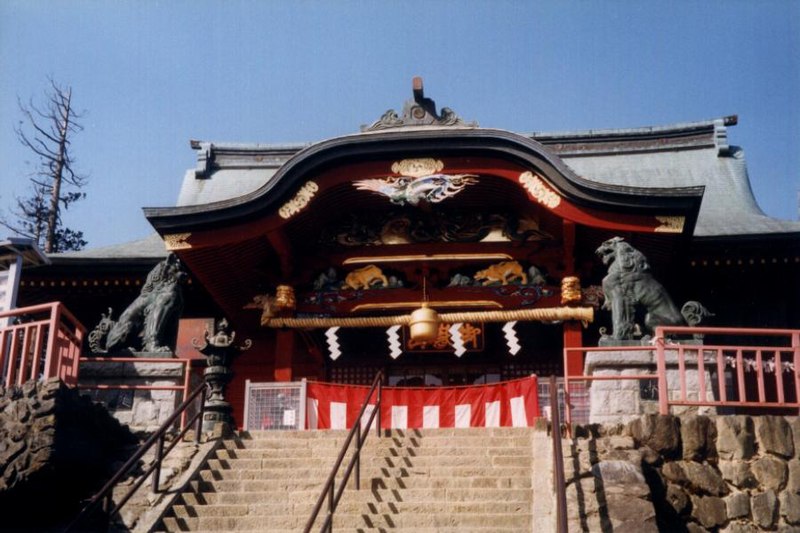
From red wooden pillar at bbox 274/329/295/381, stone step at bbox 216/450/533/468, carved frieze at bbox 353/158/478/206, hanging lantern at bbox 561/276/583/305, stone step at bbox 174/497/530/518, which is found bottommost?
stone step at bbox 174/497/530/518

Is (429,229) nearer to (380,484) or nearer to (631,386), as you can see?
(631,386)

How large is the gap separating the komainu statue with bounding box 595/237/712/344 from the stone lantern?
5.08 metres

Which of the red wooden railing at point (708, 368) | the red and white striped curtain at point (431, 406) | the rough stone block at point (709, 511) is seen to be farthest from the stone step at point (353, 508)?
the red and white striped curtain at point (431, 406)

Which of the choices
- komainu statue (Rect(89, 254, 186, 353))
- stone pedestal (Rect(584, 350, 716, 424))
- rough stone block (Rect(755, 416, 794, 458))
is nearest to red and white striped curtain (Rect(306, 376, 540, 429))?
stone pedestal (Rect(584, 350, 716, 424))

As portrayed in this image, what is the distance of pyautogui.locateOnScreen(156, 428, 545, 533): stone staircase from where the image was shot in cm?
964

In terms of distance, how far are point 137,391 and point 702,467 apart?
7658 mm

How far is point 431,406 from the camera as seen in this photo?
1475 cm

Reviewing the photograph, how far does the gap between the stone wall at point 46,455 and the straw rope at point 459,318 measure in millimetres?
5176

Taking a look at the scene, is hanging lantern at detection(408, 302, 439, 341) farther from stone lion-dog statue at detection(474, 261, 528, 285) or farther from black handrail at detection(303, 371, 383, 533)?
black handrail at detection(303, 371, 383, 533)

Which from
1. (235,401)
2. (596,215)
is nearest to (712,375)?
(596,215)

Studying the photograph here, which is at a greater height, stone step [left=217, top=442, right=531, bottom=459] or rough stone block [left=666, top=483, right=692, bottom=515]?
stone step [left=217, top=442, right=531, bottom=459]

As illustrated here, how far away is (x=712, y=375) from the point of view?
12367mm

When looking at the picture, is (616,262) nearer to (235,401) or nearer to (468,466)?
(468,466)

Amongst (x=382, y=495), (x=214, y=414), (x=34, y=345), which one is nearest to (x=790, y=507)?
(x=382, y=495)
